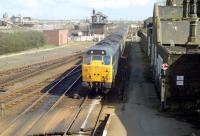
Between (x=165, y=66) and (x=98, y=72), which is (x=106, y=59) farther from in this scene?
(x=165, y=66)

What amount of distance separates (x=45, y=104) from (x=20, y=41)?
45.9 meters

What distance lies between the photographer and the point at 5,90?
94.1 ft

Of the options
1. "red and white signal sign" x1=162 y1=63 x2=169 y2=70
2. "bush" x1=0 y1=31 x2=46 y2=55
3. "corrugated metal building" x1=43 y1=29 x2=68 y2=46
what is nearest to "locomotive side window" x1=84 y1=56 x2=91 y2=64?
"red and white signal sign" x1=162 y1=63 x2=169 y2=70

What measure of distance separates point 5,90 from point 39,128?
429 inches

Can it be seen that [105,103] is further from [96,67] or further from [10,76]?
[10,76]

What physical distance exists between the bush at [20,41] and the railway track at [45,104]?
29.7m

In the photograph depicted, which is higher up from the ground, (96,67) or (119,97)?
(96,67)

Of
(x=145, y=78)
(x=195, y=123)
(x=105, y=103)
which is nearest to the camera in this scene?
(x=195, y=123)

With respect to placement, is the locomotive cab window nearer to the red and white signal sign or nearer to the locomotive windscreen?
the locomotive windscreen

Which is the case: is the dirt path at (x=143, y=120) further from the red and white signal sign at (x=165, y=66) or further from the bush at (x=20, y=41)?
the bush at (x=20, y=41)

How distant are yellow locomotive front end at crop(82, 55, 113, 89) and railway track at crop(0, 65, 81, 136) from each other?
Result: 6.65 ft

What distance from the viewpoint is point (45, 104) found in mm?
23703

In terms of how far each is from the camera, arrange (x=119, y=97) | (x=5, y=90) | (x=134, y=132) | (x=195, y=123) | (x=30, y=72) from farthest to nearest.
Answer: (x=30, y=72) < (x=5, y=90) < (x=119, y=97) < (x=195, y=123) < (x=134, y=132)

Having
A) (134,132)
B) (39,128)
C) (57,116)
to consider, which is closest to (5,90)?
(57,116)
